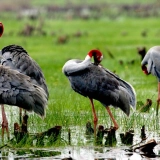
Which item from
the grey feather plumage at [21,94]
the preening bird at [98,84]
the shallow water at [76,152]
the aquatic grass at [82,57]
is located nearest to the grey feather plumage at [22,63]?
the preening bird at [98,84]

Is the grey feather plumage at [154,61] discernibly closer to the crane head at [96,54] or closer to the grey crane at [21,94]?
the crane head at [96,54]

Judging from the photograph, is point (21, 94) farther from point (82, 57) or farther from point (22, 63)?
point (82, 57)

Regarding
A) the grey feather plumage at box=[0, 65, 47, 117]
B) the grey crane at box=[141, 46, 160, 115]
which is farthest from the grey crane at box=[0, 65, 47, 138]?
the grey crane at box=[141, 46, 160, 115]

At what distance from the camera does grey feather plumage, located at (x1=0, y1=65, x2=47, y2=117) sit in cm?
910

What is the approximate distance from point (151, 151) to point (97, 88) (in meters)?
2.22

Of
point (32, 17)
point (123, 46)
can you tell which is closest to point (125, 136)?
point (123, 46)

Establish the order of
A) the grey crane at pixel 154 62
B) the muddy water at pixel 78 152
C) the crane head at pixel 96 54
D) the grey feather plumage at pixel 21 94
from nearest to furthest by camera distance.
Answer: the muddy water at pixel 78 152 → the grey feather plumage at pixel 21 94 → the crane head at pixel 96 54 → the grey crane at pixel 154 62

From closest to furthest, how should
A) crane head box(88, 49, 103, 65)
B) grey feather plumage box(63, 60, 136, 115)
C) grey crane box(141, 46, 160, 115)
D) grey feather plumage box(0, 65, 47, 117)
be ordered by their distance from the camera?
grey feather plumage box(0, 65, 47, 117)
grey feather plumage box(63, 60, 136, 115)
crane head box(88, 49, 103, 65)
grey crane box(141, 46, 160, 115)

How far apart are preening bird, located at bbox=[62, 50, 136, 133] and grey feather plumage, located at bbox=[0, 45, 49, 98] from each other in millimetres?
440

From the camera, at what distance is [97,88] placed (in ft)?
33.8

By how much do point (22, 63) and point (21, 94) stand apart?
1.43m

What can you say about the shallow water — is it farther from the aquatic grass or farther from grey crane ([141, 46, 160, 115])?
grey crane ([141, 46, 160, 115])

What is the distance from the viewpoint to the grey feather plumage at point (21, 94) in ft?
29.9

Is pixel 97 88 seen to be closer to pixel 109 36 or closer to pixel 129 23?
pixel 109 36
